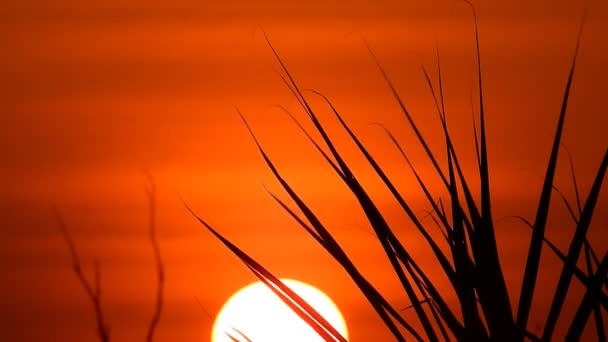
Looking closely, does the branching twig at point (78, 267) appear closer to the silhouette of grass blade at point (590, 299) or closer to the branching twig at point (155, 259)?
the branching twig at point (155, 259)

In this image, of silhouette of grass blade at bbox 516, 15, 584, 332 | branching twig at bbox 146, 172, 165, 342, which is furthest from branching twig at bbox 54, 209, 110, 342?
silhouette of grass blade at bbox 516, 15, 584, 332

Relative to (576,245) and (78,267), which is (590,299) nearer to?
(576,245)

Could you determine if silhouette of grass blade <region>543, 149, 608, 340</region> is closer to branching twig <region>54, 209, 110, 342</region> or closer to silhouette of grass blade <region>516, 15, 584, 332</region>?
silhouette of grass blade <region>516, 15, 584, 332</region>

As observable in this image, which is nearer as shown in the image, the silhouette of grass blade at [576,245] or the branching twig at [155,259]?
the silhouette of grass blade at [576,245]

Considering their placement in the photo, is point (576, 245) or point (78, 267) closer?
point (576, 245)

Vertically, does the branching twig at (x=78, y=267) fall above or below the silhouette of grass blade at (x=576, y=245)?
below

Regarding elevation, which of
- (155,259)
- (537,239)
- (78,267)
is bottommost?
(78,267)

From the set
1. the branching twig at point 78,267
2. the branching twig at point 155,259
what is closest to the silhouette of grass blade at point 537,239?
the branching twig at point 155,259

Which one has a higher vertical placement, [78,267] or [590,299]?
[590,299]

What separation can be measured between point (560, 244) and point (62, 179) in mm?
1441

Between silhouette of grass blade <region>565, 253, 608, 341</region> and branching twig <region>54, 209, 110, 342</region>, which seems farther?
branching twig <region>54, 209, 110, 342</region>

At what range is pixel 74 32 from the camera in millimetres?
1634

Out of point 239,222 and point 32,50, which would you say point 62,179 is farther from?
point 239,222

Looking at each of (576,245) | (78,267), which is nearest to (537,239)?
(576,245)
